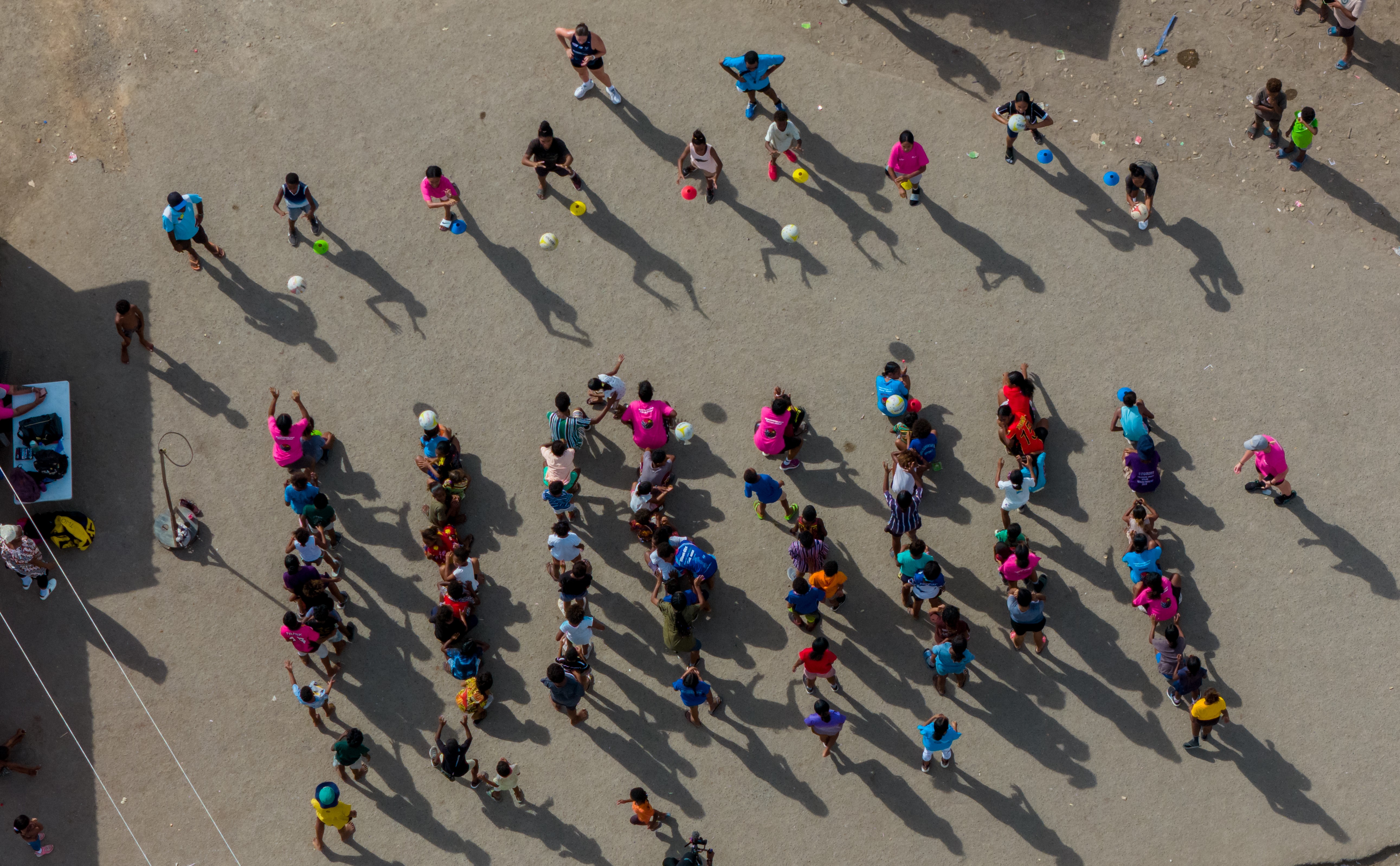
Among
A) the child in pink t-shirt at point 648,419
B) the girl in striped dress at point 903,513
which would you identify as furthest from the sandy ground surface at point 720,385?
the child in pink t-shirt at point 648,419

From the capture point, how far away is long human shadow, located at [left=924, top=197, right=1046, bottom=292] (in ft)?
48.2

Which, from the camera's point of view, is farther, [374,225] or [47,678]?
[374,225]

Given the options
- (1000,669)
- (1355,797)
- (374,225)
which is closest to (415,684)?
(374,225)

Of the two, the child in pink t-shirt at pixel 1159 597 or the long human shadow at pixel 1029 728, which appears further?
the long human shadow at pixel 1029 728

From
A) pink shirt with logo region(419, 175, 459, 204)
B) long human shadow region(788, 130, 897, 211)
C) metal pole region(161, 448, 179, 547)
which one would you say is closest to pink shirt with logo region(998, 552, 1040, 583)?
long human shadow region(788, 130, 897, 211)

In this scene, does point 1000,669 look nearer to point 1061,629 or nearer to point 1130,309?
point 1061,629

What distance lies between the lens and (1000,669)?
540 inches

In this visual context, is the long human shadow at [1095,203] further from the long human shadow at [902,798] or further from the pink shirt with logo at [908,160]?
the long human shadow at [902,798]

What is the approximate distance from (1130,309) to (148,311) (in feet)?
42.2

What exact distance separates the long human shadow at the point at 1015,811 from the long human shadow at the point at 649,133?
8693mm

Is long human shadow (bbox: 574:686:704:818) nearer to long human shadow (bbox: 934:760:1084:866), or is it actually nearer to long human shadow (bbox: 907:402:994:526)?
long human shadow (bbox: 934:760:1084:866)

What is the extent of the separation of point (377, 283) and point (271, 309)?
1.45 m

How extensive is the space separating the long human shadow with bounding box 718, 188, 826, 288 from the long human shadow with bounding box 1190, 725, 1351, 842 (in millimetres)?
7512

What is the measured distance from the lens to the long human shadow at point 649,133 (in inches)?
605
